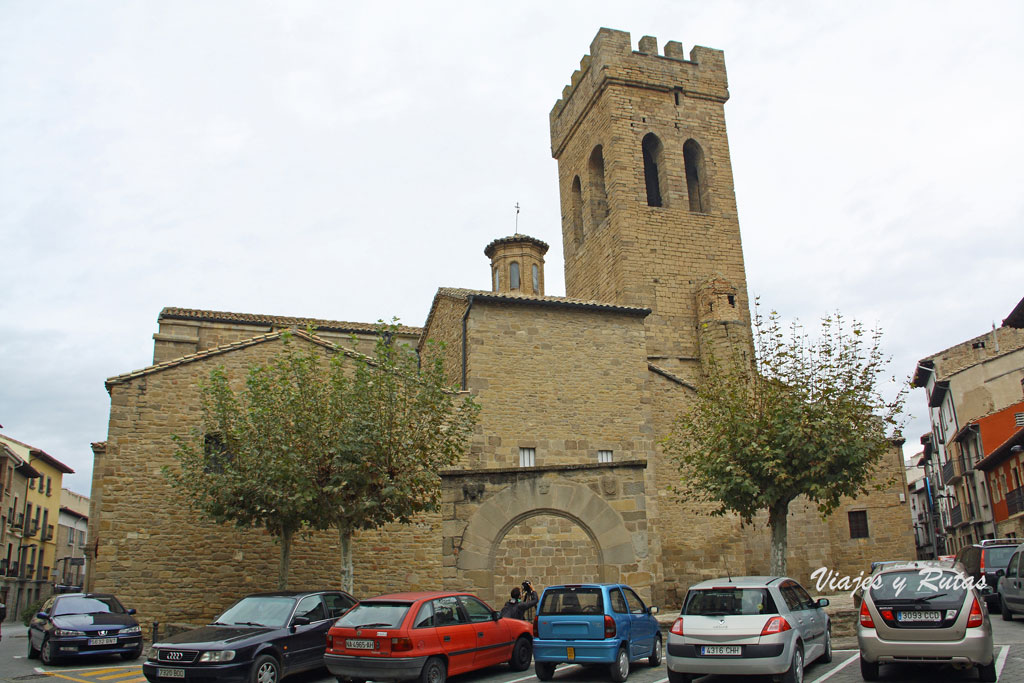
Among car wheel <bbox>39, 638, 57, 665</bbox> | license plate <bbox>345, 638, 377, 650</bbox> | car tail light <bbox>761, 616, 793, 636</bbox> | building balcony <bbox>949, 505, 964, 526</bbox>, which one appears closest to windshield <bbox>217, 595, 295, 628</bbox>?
license plate <bbox>345, 638, 377, 650</bbox>

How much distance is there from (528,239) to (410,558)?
47.7 feet

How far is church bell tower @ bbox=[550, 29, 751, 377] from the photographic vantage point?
27984 millimetres

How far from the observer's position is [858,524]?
27359mm

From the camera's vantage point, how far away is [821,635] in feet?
32.9

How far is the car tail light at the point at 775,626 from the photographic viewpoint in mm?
8508

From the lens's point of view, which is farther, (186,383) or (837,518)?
(837,518)

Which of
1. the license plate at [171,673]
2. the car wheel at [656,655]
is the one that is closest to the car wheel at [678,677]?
the car wheel at [656,655]

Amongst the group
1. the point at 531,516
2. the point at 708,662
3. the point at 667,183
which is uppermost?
the point at 667,183

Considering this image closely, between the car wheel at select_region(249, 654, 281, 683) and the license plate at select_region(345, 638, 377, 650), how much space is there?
123cm

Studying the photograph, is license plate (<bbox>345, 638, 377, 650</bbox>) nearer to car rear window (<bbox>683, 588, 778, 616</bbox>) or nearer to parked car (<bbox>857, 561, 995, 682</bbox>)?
car rear window (<bbox>683, 588, 778, 616</bbox>)

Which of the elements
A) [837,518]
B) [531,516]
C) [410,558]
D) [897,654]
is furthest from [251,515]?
[837,518]

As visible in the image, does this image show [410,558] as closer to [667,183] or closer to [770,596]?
[770,596]

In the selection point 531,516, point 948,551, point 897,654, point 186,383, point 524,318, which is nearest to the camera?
point 897,654

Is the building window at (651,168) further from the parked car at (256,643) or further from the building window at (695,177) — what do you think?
the parked car at (256,643)
